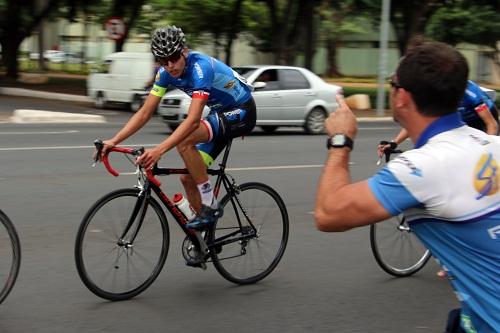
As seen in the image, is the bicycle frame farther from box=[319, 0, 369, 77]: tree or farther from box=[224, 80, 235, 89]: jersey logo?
box=[319, 0, 369, 77]: tree

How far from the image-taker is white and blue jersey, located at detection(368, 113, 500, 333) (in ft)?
6.93

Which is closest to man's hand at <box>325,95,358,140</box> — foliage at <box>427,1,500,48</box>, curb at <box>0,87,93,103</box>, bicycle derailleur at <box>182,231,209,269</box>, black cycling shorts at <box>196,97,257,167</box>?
black cycling shorts at <box>196,97,257,167</box>

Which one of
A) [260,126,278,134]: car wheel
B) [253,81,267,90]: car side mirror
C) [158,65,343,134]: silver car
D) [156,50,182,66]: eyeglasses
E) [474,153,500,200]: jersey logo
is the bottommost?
[260,126,278,134]: car wheel

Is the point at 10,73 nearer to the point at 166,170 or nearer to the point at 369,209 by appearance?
the point at 166,170

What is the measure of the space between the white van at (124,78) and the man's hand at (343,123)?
18.9 m

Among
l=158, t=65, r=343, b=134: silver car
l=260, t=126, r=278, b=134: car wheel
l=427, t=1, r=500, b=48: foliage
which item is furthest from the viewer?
→ l=427, t=1, r=500, b=48: foliage

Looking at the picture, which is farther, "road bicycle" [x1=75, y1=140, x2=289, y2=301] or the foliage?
the foliage

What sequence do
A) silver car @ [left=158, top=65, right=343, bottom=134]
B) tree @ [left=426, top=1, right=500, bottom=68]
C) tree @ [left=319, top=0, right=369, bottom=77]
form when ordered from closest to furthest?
1. silver car @ [left=158, top=65, right=343, bottom=134]
2. tree @ [left=426, top=1, right=500, bottom=68]
3. tree @ [left=319, top=0, right=369, bottom=77]

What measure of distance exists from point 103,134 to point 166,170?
1047 centimetres

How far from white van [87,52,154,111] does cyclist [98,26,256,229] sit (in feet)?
53.3

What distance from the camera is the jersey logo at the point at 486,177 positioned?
212cm

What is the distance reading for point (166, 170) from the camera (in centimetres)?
464

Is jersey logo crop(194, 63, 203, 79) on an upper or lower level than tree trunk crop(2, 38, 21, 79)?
upper

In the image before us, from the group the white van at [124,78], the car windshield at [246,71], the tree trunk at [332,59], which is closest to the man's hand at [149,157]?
the car windshield at [246,71]
